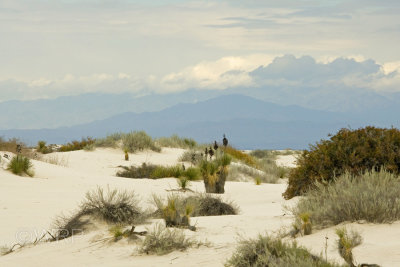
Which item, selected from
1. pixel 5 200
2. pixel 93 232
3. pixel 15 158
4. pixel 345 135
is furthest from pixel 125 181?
pixel 93 232

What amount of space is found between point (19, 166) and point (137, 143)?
10550 millimetres

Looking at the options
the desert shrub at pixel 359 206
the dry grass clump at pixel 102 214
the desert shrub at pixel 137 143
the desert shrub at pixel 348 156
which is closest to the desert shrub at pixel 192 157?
the desert shrub at pixel 137 143

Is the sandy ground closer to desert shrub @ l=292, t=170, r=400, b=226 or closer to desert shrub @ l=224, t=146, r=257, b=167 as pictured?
desert shrub @ l=292, t=170, r=400, b=226

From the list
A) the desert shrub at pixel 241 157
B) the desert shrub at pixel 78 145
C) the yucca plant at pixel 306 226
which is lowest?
the desert shrub at pixel 241 157

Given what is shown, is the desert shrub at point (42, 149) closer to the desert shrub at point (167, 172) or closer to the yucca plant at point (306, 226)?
the desert shrub at point (167, 172)

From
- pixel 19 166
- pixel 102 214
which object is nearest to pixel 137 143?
pixel 19 166

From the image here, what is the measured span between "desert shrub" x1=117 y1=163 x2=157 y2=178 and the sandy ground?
147 inches

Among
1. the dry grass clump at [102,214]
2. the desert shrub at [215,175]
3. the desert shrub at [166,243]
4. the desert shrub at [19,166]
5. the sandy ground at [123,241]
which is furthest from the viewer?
the desert shrub at [19,166]

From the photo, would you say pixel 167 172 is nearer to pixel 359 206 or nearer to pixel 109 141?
pixel 109 141

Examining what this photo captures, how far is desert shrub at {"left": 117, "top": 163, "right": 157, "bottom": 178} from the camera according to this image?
22000 mm

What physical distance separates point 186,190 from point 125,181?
13.4ft

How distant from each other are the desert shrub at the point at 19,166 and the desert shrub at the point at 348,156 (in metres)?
8.17

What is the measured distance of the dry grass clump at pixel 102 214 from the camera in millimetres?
9383

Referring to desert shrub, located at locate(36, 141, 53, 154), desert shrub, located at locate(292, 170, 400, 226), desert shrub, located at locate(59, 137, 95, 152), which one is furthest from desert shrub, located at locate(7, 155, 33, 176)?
desert shrub, located at locate(59, 137, 95, 152)
